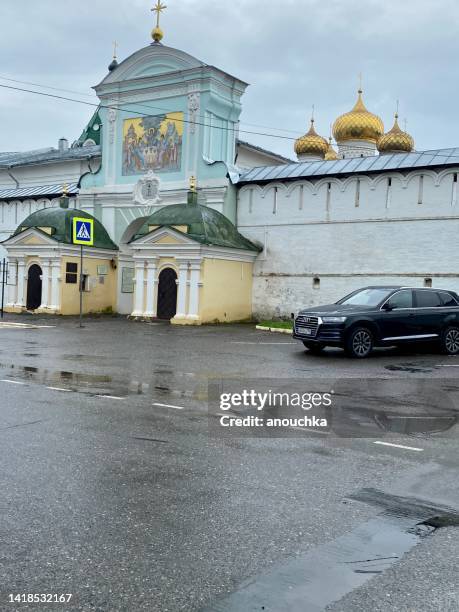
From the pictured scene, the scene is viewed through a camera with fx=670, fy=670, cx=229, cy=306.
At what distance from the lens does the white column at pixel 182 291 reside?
84.3ft

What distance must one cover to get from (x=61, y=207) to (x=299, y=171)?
11440mm

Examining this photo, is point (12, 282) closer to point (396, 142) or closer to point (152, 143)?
point (152, 143)

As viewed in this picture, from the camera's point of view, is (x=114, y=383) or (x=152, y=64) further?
(x=152, y=64)

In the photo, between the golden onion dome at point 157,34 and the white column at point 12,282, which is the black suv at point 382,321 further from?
the golden onion dome at point 157,34

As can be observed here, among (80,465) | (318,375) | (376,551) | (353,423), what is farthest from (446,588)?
(318,375)

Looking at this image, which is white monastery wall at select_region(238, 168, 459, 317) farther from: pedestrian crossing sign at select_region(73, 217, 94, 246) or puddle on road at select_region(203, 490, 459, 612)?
puddle on road at select_region(203, 490, 459, 612)

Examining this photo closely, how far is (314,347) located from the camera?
1543 centimetres

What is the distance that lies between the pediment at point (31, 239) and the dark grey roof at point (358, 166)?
872 centimetres

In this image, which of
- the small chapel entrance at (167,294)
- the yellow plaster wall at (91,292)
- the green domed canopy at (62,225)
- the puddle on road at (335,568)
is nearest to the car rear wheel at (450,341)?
the puddle on road at (335,568)

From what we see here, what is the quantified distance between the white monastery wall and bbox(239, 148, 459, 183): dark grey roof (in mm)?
339

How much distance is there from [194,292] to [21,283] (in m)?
9.27

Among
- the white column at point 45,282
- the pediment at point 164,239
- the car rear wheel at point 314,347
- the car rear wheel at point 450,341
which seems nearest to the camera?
the car rear wheel at point 314,347

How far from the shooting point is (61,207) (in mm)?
31672

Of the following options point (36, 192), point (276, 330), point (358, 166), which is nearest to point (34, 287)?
point (36, 192)
